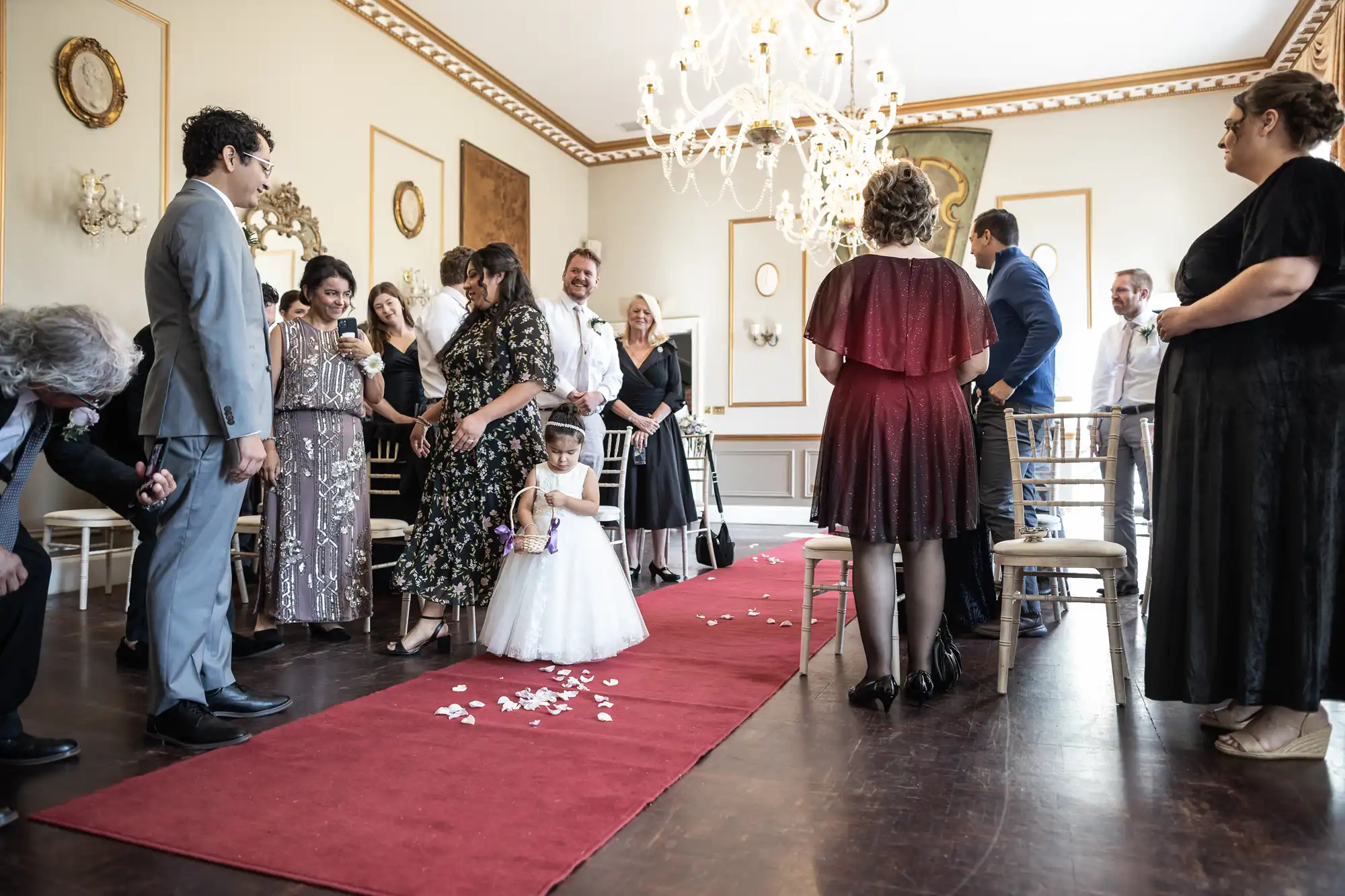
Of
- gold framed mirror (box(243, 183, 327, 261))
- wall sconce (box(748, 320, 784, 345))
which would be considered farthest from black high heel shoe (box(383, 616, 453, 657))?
wall sconce (box(748, 320, 784, 345))

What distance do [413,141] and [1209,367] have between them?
23.6ft

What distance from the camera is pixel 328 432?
3.41 metres

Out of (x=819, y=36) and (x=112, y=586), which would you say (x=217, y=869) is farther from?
(x=819, y=36)

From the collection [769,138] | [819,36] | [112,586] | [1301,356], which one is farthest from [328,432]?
[819,36]

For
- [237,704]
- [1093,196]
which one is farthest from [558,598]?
[1093,196]

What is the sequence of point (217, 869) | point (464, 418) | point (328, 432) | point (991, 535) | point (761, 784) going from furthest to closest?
point (991, 535)
point (328, 432)
point (464, 418)
point (761, 784)
point (217, 869)

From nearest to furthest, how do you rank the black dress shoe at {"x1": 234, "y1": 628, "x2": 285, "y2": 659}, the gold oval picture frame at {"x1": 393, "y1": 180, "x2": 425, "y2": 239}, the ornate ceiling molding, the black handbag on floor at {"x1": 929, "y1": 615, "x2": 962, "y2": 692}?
the black handbag on floor at {"x1": 929, "y1": 615, "x2": 962, "y2": 692}
the black dress shoe at {"x1": 234, "y1": 628, "x2": 285, "y2": 659}
the ornate ceiling molding
the gold oval picture frame at {"x1": 393, "y1": 180, "x2": 425, "y2": 239}

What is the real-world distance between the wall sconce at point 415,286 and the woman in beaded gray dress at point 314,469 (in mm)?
4514

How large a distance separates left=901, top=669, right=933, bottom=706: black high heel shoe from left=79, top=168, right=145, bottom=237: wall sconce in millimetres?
4992

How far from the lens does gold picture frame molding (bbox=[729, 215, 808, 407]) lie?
994 centimetres

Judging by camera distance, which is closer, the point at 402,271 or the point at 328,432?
the point at 328,432

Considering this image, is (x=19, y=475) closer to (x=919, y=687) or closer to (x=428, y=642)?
(x=428, y=642)

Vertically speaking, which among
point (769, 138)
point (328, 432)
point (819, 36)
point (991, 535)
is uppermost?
point (819, 36)

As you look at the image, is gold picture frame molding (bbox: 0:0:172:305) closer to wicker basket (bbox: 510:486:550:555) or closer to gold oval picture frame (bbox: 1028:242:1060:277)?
wicker basket (bbox: 510:486:550:555)
